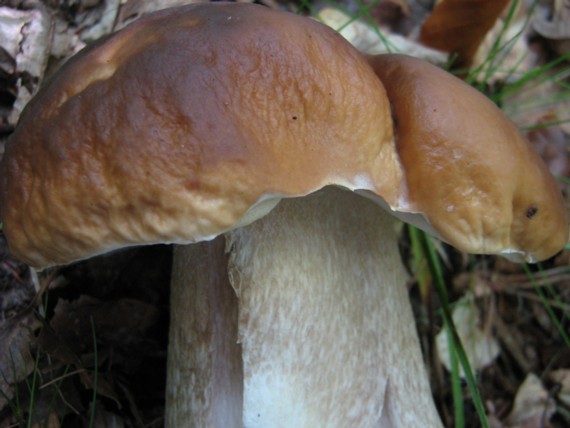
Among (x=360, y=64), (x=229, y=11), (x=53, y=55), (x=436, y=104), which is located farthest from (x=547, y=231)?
(x=53, y=55)

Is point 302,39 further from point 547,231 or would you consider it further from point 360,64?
point 547,231

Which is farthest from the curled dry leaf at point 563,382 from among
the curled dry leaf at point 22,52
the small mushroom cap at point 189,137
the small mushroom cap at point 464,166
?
the curled dry leaf at point 22,52

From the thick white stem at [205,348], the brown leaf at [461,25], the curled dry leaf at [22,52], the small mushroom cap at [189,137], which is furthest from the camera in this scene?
the brown leaf at [461,25]

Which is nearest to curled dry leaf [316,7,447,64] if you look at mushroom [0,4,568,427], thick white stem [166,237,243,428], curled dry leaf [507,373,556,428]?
mushroom [0,4,568,427]

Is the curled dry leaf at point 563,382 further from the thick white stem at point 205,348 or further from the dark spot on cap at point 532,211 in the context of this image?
the thick white stem at point 205,348

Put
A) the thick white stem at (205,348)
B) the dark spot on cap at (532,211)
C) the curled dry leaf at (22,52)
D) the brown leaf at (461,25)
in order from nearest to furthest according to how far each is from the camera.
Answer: the dark spot on cap at (532,211) < the thick white stem at (205,348) < the curled dry leaf at (22,52) < the brown leaf at (461,25)

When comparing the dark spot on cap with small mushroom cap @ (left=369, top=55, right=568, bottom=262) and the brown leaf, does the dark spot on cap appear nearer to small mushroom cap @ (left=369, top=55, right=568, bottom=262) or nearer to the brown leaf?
small mushroom cap @ (left=369, top=55, right=568, bottom=262)

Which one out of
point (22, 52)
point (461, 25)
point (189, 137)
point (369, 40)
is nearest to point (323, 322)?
point (189, 137)

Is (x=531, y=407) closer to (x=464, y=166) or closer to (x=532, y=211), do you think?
(x=532, y=211)

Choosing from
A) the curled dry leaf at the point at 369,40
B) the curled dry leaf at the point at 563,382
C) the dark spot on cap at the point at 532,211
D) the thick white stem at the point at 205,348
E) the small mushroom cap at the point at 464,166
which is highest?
the small mushroom cap at the point at 464,166
